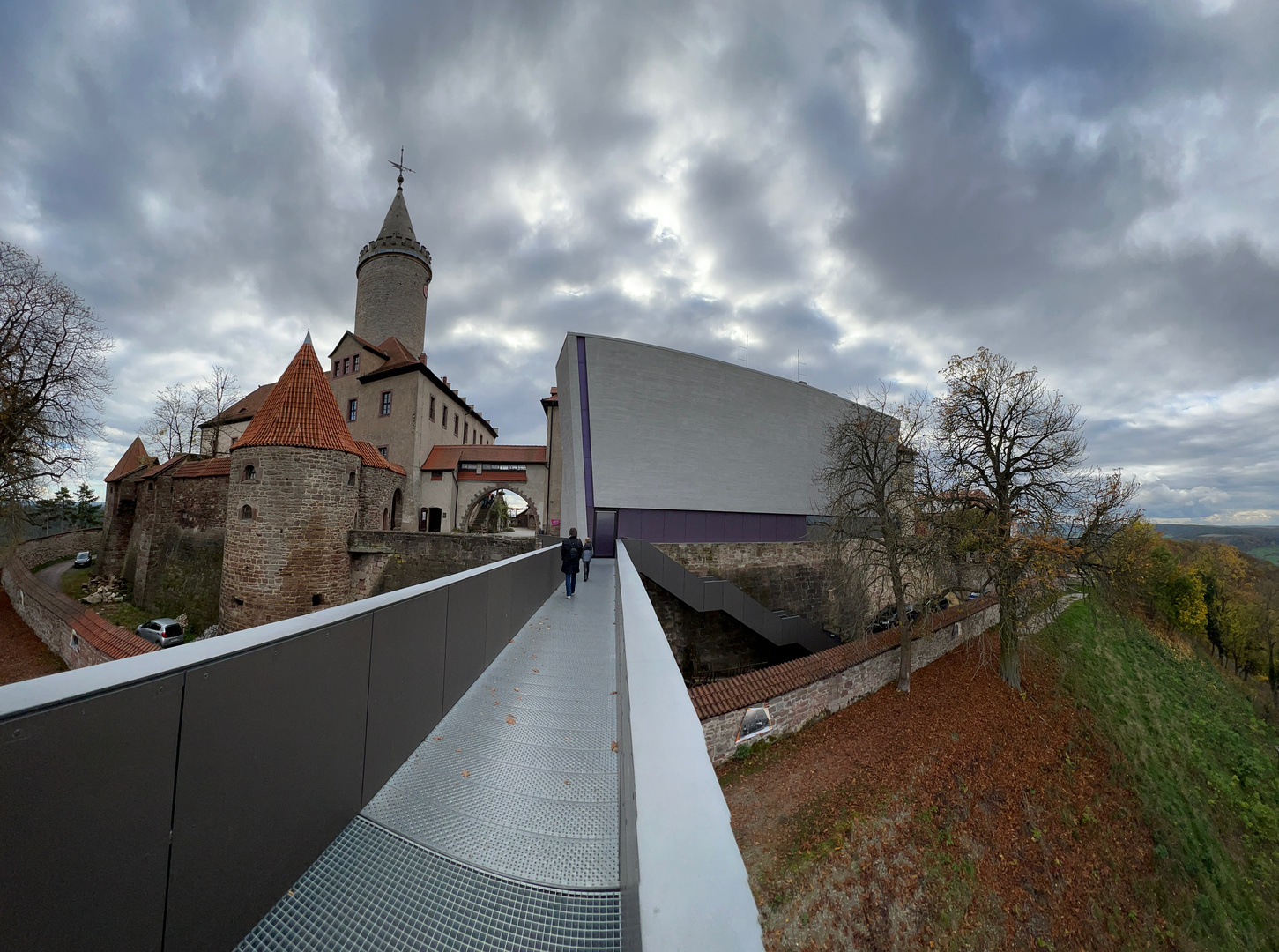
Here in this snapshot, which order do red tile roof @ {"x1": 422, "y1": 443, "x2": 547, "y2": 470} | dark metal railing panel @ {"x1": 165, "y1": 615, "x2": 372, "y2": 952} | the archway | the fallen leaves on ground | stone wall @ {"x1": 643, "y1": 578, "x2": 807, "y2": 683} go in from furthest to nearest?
the archway, red tile roof @ {"x1": 422, "y1": 443, "x2": 547, "y2": 470}, stone wall @ {"x1": 643, "y1": 578, "x2": 807, "y2": 683}, the fallen leaves on ground, dark metal railing panel @ {"x1": 165, "y1": 615, "x2": 372, "y2": 952}

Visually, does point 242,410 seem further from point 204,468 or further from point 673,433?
point 673,433

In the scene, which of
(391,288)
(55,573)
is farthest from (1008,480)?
(55,573)

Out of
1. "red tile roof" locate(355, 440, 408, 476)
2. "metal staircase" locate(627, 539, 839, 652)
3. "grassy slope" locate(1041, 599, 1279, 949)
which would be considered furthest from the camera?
"red tile roof" locate(355, 440, 408, 476)

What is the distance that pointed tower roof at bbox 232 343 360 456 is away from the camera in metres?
12.9

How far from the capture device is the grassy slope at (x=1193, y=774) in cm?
939

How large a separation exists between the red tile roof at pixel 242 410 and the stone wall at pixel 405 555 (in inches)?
657

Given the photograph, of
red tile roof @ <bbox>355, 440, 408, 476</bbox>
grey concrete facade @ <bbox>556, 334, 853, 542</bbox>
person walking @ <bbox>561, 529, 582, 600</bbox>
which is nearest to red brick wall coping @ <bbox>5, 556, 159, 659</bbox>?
person walking @ <bbox>561, 529, 582, 600</bbox>

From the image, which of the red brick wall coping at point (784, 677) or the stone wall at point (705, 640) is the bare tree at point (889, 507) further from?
the stone wall at point (705, 640)

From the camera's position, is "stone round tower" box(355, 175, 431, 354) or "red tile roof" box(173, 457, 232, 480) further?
"stone round tower" box(355, 175, 431, 354)

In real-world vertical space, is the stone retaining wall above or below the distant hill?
above

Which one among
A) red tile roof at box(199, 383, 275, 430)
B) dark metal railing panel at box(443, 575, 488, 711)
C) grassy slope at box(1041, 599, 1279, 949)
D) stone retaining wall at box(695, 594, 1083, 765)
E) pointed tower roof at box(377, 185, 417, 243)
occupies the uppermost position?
pointed tower roof at box(377, 185, 417, 243)

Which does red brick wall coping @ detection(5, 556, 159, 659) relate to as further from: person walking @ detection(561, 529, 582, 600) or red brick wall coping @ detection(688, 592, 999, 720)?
red brick wall coping @ detection(688, 592, 999, 720)

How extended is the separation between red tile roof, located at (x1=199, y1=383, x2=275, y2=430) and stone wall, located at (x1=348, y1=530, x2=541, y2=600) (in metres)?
16.7

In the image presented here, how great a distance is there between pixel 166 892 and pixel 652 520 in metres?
17.7
